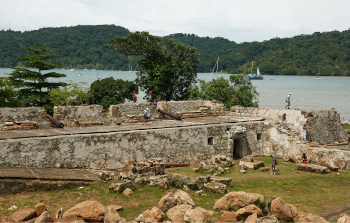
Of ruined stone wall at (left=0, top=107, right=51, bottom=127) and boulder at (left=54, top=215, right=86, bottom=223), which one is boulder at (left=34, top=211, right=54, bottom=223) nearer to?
boulder at (left=54, top=215, right=86, bottom=223)

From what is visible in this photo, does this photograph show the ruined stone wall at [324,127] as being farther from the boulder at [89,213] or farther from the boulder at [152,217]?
the boulder at [89,213]

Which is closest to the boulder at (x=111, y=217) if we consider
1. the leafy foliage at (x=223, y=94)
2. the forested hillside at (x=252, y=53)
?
the leafy foliage at (x=223, y=94)

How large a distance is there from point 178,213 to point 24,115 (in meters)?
12.1

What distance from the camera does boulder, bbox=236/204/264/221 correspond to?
34.8ft

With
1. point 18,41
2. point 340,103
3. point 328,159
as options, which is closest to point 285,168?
point 328,159

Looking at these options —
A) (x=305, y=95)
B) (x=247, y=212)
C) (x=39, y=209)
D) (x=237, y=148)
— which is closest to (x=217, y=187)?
(x=247, y=212)

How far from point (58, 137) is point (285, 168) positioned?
12760mm

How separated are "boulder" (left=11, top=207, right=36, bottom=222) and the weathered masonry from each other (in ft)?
16.1

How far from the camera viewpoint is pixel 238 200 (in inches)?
455

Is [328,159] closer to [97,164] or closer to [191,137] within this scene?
[191,137]

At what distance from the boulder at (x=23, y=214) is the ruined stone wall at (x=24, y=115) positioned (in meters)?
9.53

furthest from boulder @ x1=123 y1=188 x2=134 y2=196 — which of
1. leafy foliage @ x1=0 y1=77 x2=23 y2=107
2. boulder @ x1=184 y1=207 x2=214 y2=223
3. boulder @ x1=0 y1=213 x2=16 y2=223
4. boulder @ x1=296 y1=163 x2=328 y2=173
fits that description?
leafy foliage @ x1=0 y1=77 x2=23 y2=107

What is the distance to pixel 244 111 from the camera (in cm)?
2562

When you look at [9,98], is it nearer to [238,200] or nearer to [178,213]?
[178,213]
